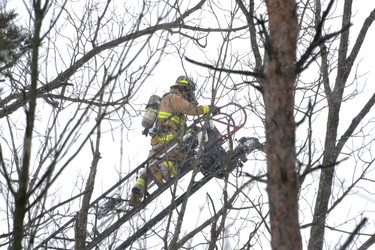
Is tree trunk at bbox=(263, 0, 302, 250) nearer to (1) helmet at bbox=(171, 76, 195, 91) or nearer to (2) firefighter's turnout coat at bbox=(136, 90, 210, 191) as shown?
(2) firefighter's turnout coat at bbox=(136, 90, 210, 191)

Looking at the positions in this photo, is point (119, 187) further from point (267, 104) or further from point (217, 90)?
point (267, 104)

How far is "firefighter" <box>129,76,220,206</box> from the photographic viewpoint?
7955 millimetres

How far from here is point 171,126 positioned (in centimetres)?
847

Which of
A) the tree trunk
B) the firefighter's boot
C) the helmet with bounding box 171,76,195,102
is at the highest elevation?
the helmet with bounding box 171,76,195,102

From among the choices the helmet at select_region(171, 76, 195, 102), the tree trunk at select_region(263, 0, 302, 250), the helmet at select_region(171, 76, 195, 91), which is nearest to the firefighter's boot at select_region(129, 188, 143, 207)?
the helmet at select_region(171, 76, 195, 102)

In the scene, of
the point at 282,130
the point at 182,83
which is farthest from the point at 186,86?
the point at 282,130

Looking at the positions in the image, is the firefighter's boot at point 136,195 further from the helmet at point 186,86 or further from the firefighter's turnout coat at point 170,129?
the helmet at point 186,86

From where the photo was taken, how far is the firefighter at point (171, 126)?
796 centimetres

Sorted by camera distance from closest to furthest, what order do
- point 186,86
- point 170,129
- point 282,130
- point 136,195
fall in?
1. point 282,130
2. point 170,129
3. point 136,195
4. point 186,86

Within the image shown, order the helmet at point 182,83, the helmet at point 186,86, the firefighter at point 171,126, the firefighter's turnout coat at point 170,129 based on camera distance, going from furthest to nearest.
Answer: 1. the helmet at point 182,83
2. the helmet at point 186,86
3. the firefighter at point 171,126
4. the firefighter's turnout coat at point 170,129

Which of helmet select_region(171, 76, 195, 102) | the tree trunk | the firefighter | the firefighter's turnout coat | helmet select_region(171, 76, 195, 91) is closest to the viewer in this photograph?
the tree trunk

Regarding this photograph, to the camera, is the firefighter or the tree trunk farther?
the firefighter

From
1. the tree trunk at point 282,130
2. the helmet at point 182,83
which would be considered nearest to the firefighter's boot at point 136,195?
the helmet at point 182,83

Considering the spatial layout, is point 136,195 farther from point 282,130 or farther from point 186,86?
point 282,130
